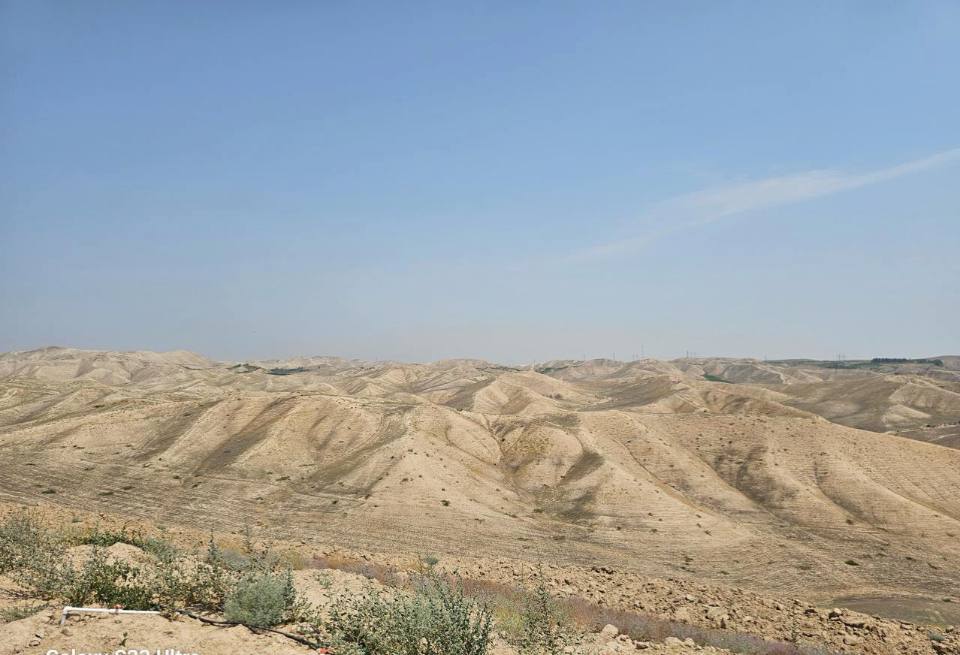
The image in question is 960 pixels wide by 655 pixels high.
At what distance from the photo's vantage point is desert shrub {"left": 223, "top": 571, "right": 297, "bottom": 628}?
855cm

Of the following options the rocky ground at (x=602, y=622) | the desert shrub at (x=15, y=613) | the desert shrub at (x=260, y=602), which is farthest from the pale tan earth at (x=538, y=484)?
the desert shrub at (x=15, y=613)

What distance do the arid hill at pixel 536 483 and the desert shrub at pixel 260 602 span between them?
64.1ft

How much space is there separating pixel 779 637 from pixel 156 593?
1539 cm

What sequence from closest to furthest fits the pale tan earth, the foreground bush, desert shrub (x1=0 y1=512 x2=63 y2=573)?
1. the foreground bush
2. desert shrub (x1=0 y1=512 x2=63 y2=573)
3. the pale tan earth

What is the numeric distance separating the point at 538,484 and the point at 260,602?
37.9 m

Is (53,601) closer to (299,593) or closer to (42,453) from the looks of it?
(299,593)

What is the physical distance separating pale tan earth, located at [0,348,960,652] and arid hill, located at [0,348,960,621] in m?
0.18

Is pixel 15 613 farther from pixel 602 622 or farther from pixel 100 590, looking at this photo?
pixel 602 622

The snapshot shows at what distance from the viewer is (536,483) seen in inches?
1767

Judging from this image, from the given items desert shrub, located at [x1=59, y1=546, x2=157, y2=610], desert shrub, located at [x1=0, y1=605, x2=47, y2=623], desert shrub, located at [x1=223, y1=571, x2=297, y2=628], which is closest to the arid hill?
desert shrub, located at [x1=223, y1=571, x2=297, y2=628]

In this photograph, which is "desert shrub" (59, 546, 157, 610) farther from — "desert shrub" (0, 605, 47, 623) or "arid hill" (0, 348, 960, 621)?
"arid hill" (0, 348, 960, 621)

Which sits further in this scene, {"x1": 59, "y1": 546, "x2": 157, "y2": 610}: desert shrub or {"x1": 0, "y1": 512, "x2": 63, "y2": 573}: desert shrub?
{"x1": 0, "y1": 512, "x2": 63, "y2": 573}: desert shrub

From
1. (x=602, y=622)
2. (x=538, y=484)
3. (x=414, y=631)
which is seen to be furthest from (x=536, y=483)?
(x=414, y=631)

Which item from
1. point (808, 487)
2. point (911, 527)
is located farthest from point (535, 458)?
point (911, 527)
